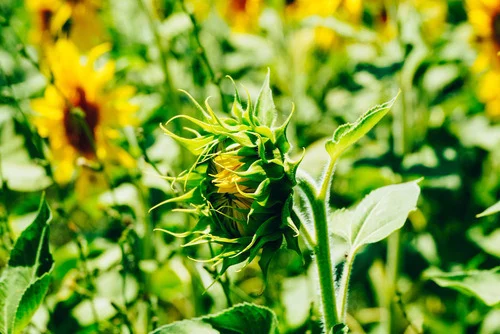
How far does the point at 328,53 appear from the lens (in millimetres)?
2262

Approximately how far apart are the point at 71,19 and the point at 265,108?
4.54ft

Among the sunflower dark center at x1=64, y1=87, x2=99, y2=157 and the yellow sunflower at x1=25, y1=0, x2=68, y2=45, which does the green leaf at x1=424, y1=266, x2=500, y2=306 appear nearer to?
the sunflower dark center at x1=64, y1=87, x2=99, y2=157

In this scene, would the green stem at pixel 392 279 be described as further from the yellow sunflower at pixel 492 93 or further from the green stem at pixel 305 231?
the green stem at pixel 305 231

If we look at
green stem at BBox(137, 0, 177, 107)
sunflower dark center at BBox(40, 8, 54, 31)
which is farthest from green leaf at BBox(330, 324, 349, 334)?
sunflower dark center at BBox(40, 8, 54, 31)

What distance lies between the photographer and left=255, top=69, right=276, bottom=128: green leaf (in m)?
0.76

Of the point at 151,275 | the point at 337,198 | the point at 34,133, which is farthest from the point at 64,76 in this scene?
the point at 337,198

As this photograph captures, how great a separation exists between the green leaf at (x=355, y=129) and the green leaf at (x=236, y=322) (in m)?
0.19

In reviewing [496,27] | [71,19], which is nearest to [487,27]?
[496,27]

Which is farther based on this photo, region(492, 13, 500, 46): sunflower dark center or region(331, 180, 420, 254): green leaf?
region(492, 13, 500, 46): sunflower dark center

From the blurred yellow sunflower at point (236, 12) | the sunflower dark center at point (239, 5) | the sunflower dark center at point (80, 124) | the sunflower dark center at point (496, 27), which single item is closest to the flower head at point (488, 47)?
the sunflower dark center at point (496, 27)

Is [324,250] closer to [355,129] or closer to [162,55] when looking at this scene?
[355,129]

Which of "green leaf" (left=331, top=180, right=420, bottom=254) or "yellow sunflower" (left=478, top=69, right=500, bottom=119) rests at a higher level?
"green leaf" (left=331, top=180, right=420, bottom=254)

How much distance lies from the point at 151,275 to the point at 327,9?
896 mm

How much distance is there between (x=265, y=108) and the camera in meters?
0.77
